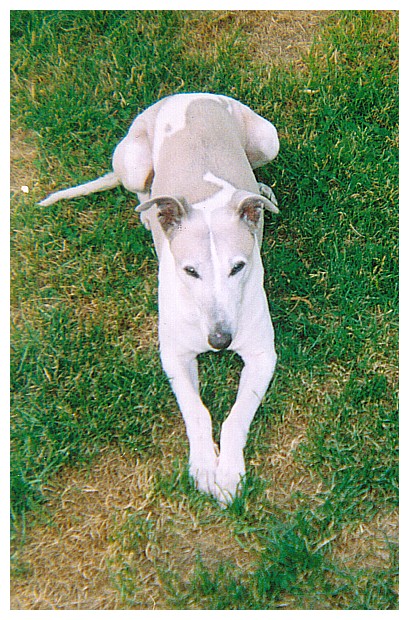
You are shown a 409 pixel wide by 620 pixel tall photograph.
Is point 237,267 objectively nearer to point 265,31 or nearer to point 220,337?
point 220,337

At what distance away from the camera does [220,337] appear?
3229 mm

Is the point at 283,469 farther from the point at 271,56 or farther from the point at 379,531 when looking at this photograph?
the point at 271,56

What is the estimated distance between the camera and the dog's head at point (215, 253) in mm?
3166

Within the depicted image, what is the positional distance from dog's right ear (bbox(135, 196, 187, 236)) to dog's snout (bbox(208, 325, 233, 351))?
588 mm

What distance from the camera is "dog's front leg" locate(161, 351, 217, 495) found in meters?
3.60

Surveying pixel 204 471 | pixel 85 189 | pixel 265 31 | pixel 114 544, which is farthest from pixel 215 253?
pixel 265 31

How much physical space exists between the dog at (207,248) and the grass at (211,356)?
168 mm

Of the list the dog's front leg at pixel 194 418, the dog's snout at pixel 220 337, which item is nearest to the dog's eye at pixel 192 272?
the dog's snout at pixel 220 337

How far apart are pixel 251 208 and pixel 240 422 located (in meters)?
1.24

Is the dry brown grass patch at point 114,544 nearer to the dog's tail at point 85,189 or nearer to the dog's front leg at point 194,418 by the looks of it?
the dog's front leg at point 194,418
